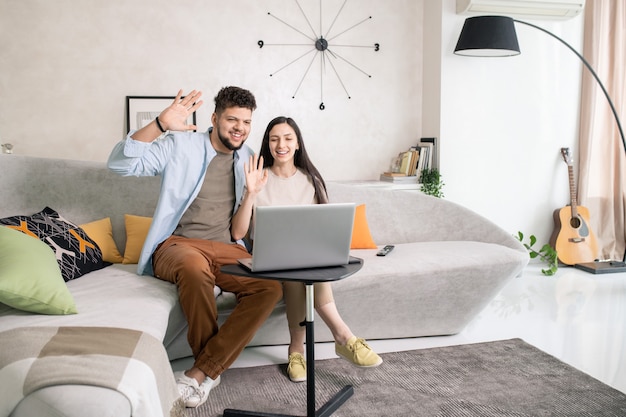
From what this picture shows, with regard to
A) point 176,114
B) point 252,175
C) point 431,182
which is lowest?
point 431,182

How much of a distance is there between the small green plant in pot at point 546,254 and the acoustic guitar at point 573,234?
0.09 meters

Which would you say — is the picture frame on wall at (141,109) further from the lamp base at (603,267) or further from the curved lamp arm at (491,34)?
the lamp base at (603,267)

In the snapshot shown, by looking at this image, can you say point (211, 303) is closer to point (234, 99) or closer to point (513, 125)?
point (234, 99)

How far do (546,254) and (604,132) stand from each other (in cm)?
111

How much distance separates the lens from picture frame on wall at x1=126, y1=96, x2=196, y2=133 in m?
4.02

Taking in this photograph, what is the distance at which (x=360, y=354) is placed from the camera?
232cm

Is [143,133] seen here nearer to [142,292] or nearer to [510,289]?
[142,292]

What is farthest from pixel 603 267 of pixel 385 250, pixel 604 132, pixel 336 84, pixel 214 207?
pixel 214 207

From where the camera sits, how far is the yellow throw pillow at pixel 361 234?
322 centimetres

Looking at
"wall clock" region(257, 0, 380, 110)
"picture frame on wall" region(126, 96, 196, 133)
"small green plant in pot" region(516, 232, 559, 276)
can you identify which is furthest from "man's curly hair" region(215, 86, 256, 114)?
"small green plant in pot" region(516, 232, 559, 276)

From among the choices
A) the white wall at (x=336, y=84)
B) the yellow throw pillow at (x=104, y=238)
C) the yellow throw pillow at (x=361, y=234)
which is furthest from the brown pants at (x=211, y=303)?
the white wall at (x=336, y=84)

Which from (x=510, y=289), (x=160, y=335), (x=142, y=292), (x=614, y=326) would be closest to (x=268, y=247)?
(x=160, y=335)

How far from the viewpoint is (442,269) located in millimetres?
2799

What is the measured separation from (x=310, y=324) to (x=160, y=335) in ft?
1.64
